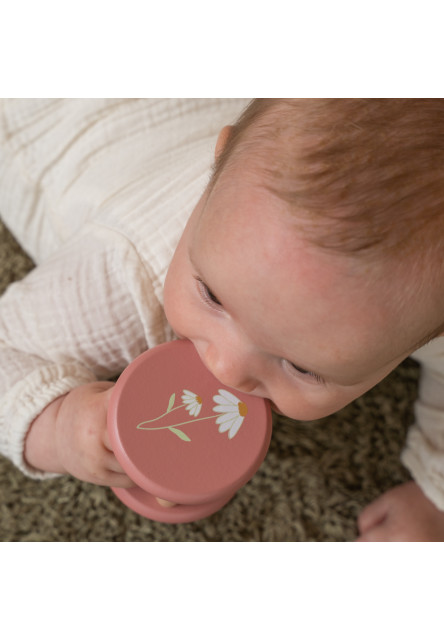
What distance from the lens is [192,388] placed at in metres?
0.86

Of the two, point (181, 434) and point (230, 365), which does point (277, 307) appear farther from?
point (181, 434)

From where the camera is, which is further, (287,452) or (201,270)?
(287,452)

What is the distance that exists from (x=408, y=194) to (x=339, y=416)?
0.73 metres

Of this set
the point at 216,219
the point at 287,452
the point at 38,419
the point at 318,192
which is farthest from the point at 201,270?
the point at 287,452

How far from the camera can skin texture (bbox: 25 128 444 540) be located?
626 millimetres

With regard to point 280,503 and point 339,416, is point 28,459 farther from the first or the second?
point 339,416

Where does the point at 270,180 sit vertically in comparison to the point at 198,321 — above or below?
above

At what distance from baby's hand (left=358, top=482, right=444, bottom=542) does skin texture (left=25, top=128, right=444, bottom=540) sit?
480 millimetres

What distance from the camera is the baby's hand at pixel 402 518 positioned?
114 centimetres

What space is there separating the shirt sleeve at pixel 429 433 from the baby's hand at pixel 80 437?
22.0 inches

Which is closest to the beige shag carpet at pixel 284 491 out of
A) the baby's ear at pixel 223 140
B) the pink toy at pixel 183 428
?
the pink toy at pixel 183 428

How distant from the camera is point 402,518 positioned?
1.17 meters

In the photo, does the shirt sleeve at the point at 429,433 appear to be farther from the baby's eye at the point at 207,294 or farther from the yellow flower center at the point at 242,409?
the baby's eye at the point at 207,294

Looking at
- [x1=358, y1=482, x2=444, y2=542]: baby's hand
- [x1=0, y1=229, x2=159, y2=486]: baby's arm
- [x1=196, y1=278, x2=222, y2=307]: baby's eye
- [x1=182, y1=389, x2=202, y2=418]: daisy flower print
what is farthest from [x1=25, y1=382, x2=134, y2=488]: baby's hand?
[x1=358, y1=482, x2=444, y2=542]: baby's hand
